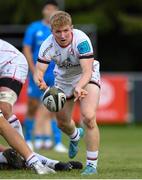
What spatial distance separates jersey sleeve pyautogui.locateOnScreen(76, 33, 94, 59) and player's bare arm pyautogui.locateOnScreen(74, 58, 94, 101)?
6 centimetres

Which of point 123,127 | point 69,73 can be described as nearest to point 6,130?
point 69,73

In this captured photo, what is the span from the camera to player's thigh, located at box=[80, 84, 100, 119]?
958 cm

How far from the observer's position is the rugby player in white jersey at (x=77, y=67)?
9547 mm

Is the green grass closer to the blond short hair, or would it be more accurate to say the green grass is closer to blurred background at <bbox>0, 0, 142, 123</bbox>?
the blond short hair

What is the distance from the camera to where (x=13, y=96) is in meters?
10.0

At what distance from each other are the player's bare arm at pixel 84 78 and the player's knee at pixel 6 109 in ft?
3.43

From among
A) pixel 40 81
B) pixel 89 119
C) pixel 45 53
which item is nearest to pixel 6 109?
pixel 40 81

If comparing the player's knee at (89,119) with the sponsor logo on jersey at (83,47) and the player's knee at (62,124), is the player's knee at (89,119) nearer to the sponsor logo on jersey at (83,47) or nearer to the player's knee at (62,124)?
the sponsor logo on jersey at (83,47)

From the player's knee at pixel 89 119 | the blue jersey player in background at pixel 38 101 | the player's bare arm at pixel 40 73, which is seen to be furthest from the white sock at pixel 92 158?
the blue jersey player in background at pixel 38 101

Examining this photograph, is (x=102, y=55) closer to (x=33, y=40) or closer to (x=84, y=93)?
(x=33, y=40)

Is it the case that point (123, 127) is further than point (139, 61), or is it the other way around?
point (139, 61)

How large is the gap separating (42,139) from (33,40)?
1694 millimetres

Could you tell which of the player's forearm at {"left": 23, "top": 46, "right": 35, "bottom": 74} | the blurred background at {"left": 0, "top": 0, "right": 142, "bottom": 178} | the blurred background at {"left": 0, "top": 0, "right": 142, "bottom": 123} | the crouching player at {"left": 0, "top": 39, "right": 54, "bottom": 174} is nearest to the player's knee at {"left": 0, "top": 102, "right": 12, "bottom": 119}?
the crouching player at {"left": 0, "top": 39, "right": 54, "bottom": 174}

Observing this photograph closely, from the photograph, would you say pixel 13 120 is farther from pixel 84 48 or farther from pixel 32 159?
pixel 84 48
